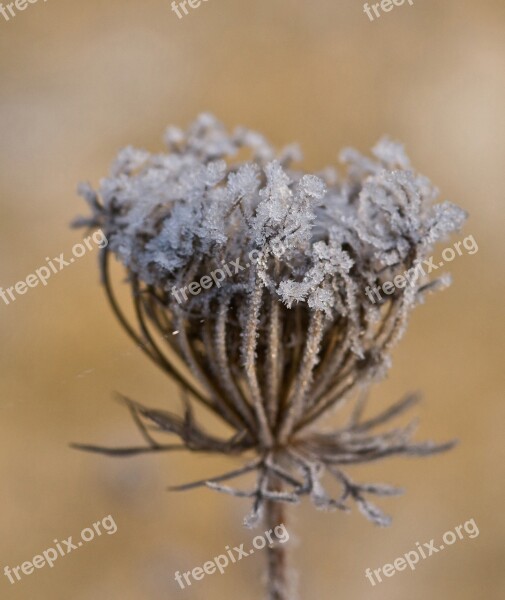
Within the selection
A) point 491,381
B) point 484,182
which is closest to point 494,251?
point 484,182

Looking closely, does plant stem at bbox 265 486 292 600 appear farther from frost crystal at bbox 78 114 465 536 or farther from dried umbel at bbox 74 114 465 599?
frost crystal at bbox 78 114 465 536

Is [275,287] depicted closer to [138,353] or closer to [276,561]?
[276,561]

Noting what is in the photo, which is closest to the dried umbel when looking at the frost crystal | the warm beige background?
the frost crystal

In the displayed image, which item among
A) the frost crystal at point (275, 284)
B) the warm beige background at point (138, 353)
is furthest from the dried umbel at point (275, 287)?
the warm beige background at point (138, 353)

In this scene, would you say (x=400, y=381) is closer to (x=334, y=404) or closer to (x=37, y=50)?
(x=334, y=404)

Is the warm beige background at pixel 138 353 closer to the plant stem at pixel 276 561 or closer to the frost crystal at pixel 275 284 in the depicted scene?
the plant stem at pixel 276 561

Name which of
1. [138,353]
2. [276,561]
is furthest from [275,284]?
[138,353]
